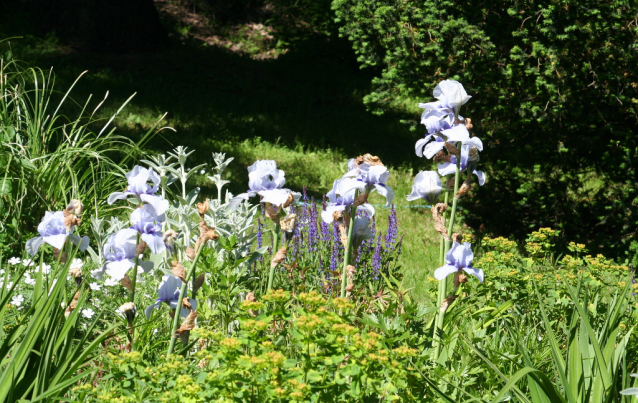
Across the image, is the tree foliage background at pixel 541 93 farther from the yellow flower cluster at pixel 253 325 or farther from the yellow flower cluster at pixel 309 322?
the yellow flower cluster at pixel 253 325

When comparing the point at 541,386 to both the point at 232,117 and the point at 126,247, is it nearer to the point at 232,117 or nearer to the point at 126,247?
the point at 126,247

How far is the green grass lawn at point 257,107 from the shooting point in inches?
297

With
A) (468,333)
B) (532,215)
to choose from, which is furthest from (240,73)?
(468,333)

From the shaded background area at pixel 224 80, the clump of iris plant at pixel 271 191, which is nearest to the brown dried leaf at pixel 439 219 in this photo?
the clump of iris plant at pixel 271 191

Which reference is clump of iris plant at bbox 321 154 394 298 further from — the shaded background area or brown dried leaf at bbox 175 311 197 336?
the shaded background area

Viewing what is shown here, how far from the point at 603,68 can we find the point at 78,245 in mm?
4334

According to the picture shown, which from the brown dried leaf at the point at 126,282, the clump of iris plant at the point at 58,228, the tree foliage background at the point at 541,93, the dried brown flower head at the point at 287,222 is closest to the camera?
the clump of iris plant at the point at 58,228

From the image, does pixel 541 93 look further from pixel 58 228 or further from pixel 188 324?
pixel 58 228

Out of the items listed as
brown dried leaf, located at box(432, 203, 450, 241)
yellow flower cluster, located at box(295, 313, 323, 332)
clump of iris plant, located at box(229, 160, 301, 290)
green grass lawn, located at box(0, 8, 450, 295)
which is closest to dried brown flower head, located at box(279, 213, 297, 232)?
clump of iris plant, located at box(229, 160, 301, 290)

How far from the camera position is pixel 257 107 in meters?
9.83

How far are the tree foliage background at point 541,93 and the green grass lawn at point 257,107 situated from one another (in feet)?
3.11

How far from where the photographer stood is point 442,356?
2.36m

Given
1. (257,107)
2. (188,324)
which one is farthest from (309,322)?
(257,107)

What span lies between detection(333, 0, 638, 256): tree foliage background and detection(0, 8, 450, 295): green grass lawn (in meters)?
0.95
